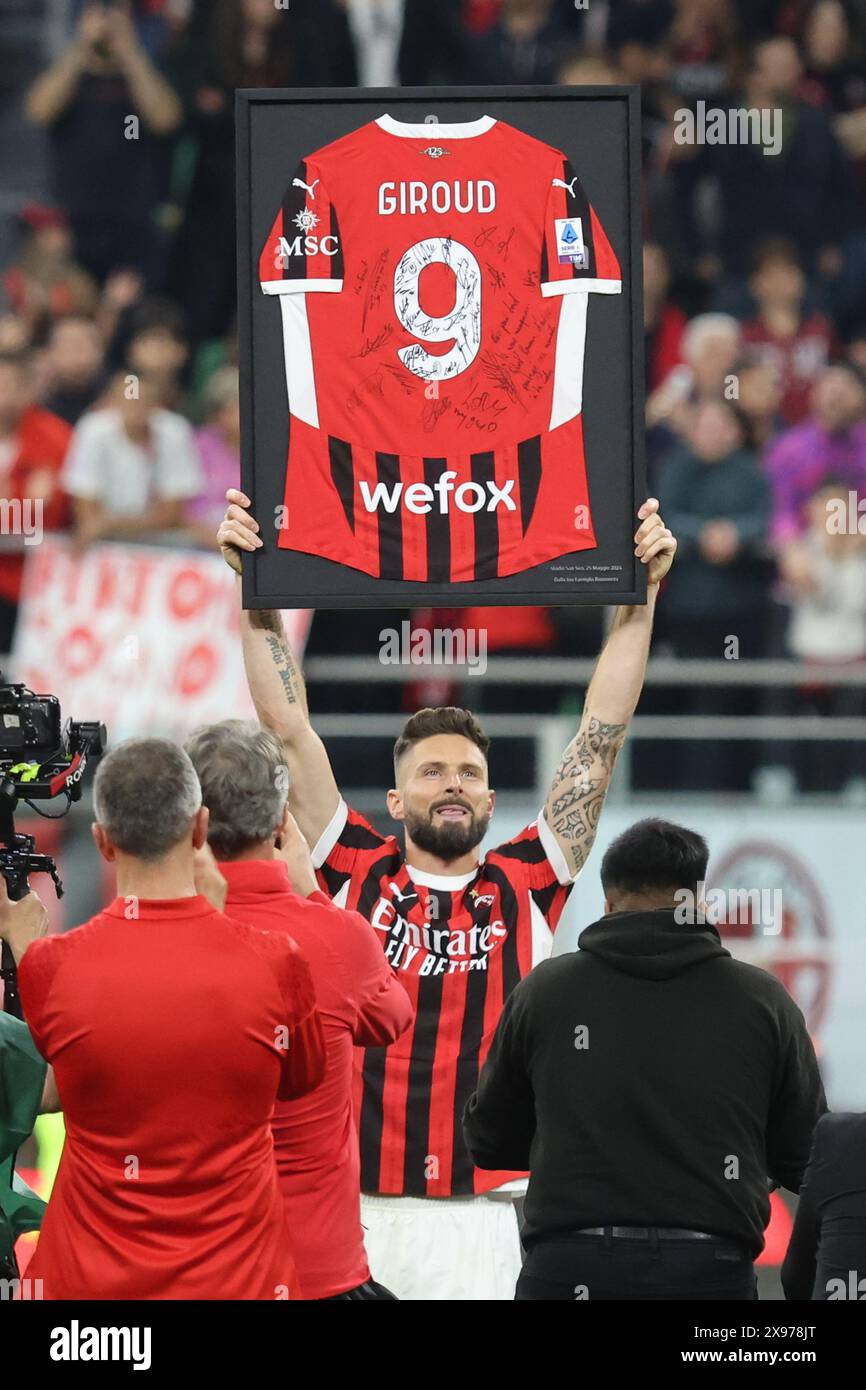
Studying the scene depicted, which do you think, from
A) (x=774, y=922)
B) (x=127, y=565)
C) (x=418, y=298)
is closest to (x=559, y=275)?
(x=418, y=298)

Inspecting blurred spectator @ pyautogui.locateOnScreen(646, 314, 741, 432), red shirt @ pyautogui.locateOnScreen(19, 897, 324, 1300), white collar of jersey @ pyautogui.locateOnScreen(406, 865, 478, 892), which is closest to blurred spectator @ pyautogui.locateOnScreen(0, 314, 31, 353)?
blurred spectator @ pyautogui.locateOnScreen(646, 314, 741, 432)

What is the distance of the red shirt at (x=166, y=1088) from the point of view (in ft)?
10.7

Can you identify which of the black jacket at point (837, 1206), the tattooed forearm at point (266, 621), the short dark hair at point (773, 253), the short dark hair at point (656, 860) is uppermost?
the short dark hair at point (773, 253)

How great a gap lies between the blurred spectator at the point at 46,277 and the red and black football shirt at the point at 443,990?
5.86m

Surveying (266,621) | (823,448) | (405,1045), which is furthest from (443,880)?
(823,448)

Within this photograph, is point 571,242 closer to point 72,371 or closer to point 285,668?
point 285,668

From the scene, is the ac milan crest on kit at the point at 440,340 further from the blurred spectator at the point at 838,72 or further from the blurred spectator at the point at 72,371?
the blurred spectator at the point at 838,72

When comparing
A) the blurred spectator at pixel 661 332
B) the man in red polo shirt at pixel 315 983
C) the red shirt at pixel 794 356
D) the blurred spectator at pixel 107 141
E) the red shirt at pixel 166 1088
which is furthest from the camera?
the blurred spectator at pixel 107 141

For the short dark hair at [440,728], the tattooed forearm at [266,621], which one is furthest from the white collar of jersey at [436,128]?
the short dark hair at [440,728]

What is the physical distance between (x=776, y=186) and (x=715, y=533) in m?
2.51

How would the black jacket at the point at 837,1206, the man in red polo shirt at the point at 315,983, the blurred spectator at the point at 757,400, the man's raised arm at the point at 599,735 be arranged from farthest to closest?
the blurred spectator at the point at 757,400
the man's raised arm at the point at 599,735
the man in red polo shirt at the point at 315,983
the black jacket at the point at 837,1206

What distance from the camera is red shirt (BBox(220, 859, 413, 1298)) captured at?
364 centimetres

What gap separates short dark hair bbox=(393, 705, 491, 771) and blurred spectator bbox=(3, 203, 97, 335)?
560 centimetres

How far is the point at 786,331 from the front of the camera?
10031mm
